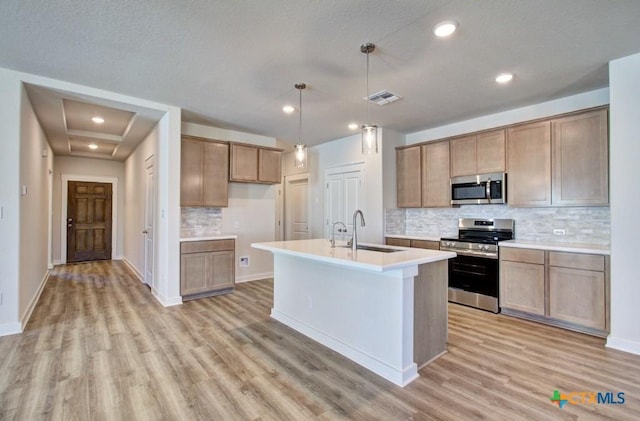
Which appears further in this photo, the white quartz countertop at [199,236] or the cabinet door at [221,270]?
the cabinet door at [221,270]

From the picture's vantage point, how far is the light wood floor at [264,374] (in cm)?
198

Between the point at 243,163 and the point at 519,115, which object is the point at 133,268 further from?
the point at 519,115

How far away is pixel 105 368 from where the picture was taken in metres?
2.50

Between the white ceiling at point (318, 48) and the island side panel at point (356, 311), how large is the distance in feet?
6.12

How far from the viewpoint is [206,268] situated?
4.52 metres

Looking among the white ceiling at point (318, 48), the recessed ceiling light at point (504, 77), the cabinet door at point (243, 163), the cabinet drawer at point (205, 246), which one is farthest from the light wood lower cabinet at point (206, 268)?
the recessed ceiling light at point (504, 77)

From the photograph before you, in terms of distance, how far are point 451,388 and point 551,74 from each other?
10.2 ft

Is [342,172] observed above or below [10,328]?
above

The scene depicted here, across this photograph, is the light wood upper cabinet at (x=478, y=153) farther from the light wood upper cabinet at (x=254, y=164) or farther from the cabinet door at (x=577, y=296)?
the light wood upper cabinet at (x=254, y=164)

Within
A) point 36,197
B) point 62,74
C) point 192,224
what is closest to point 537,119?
point 192,224

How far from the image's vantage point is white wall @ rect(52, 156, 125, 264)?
7141 mm

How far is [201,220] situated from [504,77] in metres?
4.50

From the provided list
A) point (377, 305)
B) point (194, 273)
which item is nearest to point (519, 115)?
point (377, 305)

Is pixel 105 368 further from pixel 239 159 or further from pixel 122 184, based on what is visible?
pixel 122 184
